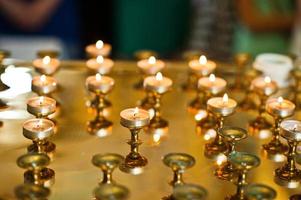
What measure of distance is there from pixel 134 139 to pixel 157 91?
128 millimetres

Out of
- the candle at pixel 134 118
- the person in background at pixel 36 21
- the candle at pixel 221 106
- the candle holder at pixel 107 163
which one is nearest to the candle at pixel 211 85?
the candle at pixel 221 106

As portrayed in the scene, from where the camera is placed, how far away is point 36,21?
220 centimetres

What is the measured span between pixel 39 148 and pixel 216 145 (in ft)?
0.80

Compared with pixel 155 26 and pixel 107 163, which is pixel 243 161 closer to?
pixel 107 163

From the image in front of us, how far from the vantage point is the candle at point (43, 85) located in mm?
935

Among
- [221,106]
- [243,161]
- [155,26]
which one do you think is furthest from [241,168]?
[155,26]

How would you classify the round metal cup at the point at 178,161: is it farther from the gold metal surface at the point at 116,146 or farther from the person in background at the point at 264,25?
the person in background at the point at 264,25

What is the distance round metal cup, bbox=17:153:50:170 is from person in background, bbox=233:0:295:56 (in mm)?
1580

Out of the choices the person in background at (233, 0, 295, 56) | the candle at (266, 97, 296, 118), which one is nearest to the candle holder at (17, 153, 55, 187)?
the candle at (266, 97, 296, 118)

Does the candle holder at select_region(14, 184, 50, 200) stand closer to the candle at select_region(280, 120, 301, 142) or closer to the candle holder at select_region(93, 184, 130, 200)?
the candle holder at select_region(93, 184, 130, 200)

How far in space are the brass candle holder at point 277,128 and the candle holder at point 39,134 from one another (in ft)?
0.99

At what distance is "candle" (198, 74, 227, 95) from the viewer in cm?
96

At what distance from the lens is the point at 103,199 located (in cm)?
68

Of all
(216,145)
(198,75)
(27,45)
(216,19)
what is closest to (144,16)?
(216,19)
